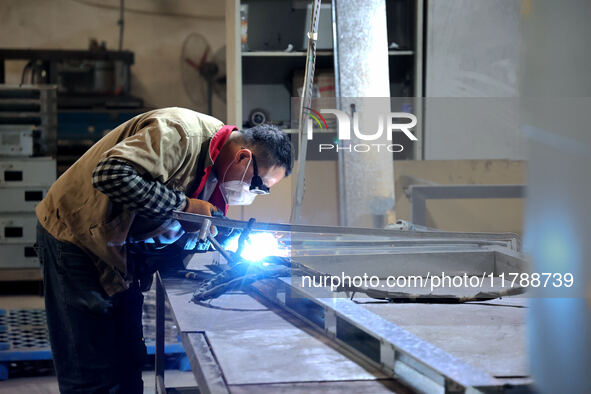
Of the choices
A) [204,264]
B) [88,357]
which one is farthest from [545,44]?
[204,264]

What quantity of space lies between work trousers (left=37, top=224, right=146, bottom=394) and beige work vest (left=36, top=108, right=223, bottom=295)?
3cm

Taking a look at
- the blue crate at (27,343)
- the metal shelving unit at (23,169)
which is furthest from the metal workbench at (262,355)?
the metal shelving unit at (23,169)

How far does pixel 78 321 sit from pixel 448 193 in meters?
1.35

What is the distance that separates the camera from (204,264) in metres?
2.01

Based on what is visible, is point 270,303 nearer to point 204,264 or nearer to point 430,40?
point 204,264

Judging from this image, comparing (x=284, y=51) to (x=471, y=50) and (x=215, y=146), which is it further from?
(x=215, y=146)

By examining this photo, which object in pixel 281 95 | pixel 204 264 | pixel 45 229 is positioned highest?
pixel 281 95

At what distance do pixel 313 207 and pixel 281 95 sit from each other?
85.0 inches

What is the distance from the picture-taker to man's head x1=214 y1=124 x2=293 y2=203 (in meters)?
1.73

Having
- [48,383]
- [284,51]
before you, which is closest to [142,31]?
[284,51]

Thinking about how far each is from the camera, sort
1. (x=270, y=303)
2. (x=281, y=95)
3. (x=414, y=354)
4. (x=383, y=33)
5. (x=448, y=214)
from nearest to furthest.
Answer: (x=414, y=354)
(x=270, y=303)
(x=448, y=214)
(x=383, y=33)
(x=281, y=95)

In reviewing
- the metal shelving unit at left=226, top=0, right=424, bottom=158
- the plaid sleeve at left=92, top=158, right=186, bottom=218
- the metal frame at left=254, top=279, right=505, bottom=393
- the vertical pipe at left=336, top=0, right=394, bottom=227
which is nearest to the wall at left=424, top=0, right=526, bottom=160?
the metal shelving unit at left=226, top=0, right=424, bottom=158

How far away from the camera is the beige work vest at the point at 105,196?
1556 mm

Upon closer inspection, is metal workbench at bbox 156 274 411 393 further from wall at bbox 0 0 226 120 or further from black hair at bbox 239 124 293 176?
wall at bbox 0 0 226 120
